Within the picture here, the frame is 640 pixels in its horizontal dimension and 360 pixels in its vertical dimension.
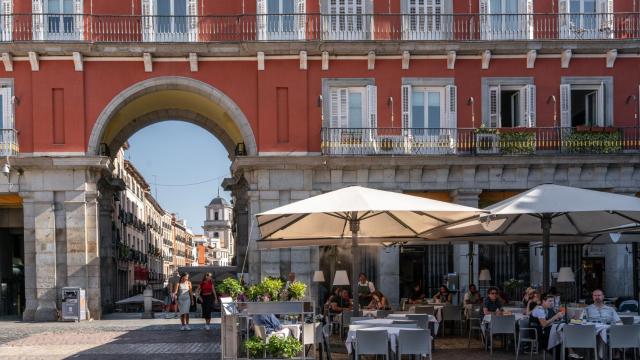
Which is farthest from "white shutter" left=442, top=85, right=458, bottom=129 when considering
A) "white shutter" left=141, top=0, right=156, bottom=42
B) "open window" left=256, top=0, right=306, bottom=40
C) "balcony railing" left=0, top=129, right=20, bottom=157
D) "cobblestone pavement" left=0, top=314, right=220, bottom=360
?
"balcony railing" left=0, top=129, right=20, bottom=157

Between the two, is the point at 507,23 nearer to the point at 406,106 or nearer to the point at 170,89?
the point at 406,106

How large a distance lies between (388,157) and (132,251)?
34.6 m

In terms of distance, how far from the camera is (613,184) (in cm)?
2548

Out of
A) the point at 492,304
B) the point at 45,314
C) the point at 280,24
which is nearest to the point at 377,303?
the point at 492,304

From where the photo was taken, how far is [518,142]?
25.6m

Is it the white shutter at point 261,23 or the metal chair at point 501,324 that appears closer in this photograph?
the metal chair at point 501,324

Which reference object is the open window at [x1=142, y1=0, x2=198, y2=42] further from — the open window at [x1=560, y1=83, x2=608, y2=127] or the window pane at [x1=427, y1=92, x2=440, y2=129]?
the open window at [x1=560, y1=83, x2=608, y2=127]

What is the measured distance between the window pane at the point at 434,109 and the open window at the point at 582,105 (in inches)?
151

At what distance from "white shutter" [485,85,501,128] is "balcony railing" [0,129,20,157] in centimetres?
1456

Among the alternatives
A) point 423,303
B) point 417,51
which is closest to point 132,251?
point 417,51

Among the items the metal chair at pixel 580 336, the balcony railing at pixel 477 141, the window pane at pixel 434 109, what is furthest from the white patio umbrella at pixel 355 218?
the window pane at pixel 434 109

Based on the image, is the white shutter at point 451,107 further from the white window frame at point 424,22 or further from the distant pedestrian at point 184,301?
the distant pedestrian at point 184,301

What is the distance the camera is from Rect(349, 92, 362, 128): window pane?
26016 mm

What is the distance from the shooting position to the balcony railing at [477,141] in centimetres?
2556
